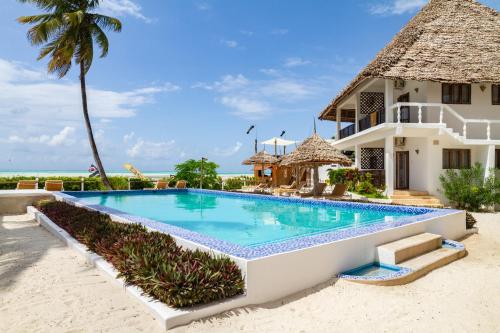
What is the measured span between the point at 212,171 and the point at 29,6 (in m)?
12.7

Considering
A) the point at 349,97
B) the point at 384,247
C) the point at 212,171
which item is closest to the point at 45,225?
the point at 384,247

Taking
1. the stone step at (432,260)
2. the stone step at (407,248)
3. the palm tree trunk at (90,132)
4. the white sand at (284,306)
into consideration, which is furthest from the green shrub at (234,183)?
the white sand at (284,306)

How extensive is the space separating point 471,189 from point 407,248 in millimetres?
8858

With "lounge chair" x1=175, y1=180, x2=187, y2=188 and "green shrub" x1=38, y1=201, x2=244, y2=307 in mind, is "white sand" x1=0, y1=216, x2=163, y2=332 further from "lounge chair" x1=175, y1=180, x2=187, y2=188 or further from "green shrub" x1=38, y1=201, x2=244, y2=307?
"lounge chair" x1=175, y1=180, x2=187, y2=188

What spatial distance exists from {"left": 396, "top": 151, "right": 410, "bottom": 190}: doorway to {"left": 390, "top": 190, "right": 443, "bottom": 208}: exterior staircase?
1866 millimetres

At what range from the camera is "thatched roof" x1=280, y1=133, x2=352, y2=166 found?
13289 millimetres

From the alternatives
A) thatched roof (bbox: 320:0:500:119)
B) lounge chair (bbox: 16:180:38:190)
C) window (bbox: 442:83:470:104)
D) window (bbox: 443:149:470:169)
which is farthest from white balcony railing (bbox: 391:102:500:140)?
lounge chair (bbox: 16:180:38:190)

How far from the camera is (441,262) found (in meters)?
6.14

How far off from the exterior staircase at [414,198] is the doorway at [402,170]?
1866 millimetres

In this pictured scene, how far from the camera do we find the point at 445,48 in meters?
15.3

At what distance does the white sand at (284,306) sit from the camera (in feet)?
11.8

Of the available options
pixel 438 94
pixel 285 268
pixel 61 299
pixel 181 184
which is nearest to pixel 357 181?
pixel 438 94

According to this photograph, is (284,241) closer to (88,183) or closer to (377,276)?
(377,276)

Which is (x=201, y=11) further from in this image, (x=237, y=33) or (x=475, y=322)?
(x=475, y=322)
